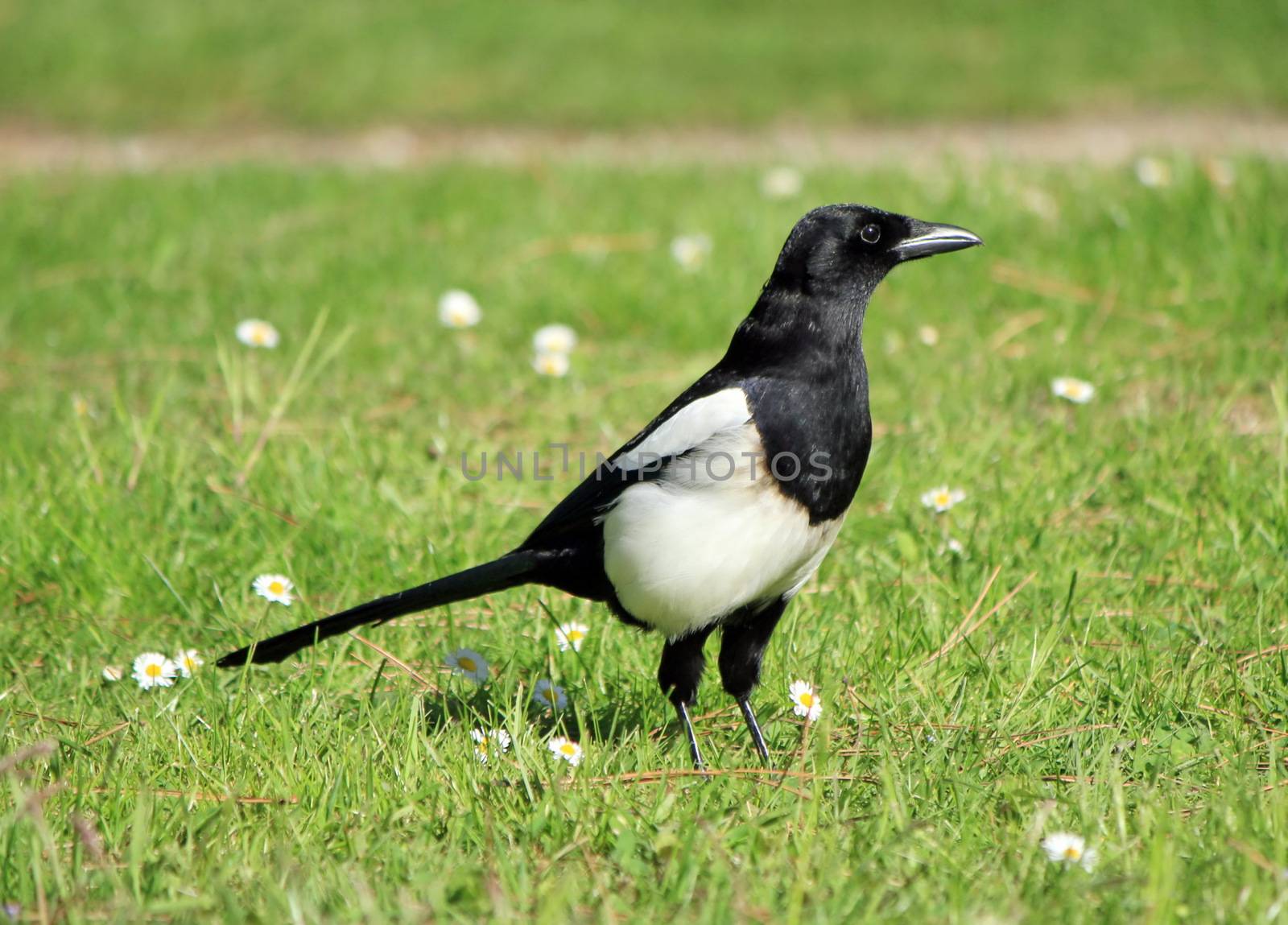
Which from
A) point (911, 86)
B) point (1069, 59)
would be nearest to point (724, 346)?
point (911, 86)

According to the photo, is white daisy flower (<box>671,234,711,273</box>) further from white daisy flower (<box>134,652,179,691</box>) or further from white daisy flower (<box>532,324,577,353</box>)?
white daisy flower (<box>134,652,179,691</box>)

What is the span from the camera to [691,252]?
4.67 metres

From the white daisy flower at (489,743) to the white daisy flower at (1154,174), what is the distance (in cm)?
353

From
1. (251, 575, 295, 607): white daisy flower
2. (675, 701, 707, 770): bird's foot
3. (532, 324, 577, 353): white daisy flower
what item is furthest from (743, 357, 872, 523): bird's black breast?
(532, 324, 577, 353): white daisy flower

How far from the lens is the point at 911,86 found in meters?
8.52

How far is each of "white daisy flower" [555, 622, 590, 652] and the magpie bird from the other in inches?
7.6

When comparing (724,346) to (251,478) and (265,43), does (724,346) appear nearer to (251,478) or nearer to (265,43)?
(251,478)

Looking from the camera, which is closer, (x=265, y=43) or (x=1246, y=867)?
(x=1246, y=867)

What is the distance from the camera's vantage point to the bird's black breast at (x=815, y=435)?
2170mm

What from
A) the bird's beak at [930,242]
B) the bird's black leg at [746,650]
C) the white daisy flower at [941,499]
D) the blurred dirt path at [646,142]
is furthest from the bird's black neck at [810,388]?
the blurred dirt path at [646,142]

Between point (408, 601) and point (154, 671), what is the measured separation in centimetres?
56

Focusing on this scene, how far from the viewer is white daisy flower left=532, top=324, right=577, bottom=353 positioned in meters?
4.10

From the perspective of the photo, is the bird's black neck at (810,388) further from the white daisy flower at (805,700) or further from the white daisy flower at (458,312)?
the white daisy flower at (458,312)

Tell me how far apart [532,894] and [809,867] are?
0.38 m
